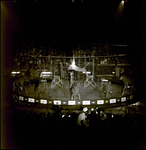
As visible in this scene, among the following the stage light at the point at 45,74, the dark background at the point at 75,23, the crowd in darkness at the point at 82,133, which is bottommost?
the crowd in darkness at the point at 82,133

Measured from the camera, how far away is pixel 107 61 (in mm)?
7480

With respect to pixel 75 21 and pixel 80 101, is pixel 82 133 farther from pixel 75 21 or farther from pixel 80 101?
pixel 75 21

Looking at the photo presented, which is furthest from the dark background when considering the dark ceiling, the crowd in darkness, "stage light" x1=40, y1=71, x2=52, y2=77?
the crowd in darkness

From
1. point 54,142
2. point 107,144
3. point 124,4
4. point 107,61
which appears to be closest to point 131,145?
point 107,144

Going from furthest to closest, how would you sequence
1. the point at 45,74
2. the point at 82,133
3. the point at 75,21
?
the point at 45,74, the point at 75,21, the point at 82,133

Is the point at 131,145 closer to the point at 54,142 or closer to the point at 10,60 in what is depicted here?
the point at 54,142

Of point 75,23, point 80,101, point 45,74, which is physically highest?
point 75,23

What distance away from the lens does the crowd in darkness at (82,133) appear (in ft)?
6.14

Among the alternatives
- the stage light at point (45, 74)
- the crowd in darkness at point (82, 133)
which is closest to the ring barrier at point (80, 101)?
the crowd in darkness at point (82, 133)

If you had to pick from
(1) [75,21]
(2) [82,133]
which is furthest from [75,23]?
(2) [82,133]

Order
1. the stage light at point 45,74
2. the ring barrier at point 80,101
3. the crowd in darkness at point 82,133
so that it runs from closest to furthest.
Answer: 1. the crowd in darkness at point 82,133
2. the ring barrier at point 80,101
3. the stage light at point 45,74

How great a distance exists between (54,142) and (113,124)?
2.67 feet

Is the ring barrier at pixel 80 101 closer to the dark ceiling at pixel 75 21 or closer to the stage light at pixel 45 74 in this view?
the dark ceiling at pixel 75 21

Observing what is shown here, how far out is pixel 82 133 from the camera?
73.4 inches
